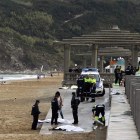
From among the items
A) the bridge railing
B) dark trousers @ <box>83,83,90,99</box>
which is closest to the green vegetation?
the bridge railing

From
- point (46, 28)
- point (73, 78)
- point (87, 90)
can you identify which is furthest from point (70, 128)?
point (46, 28)

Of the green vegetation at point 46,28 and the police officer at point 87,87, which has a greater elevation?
the green vegetation at point 46,28

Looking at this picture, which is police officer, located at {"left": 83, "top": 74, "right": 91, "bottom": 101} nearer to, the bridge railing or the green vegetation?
the bridge railing

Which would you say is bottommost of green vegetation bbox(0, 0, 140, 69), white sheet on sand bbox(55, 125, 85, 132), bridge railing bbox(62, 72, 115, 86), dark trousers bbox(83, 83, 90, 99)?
white sheet on sand bbox(55, 125, 85, 132)

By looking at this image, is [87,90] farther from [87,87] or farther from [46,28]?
[46,28]

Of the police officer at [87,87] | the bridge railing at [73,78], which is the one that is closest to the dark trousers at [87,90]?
the police officer at [87,87]

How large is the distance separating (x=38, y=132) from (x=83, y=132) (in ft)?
5.61

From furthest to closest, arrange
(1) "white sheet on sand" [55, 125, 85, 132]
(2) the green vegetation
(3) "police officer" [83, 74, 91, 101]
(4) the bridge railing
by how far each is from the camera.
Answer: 1. (2) the green vegetation
2. (4) the bridge railing
3. (3) "police officer" [83, 74, 91, 101]
4. (1) "white sheet on sand" [55, 125, 85, 132]

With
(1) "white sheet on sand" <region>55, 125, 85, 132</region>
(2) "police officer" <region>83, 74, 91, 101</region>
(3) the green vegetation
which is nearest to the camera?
(1) "white sheet on sand" <region>55, 125, 85, 132</region>

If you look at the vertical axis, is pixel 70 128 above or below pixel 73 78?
below

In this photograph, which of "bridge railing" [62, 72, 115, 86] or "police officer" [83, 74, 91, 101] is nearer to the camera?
"police officer" [83, 74, 91, 101]

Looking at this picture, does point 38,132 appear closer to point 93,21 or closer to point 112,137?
point 112,137

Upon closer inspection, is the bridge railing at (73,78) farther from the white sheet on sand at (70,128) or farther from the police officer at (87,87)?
the white sheet on sand at (70,128)

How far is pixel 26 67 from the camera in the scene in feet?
490
